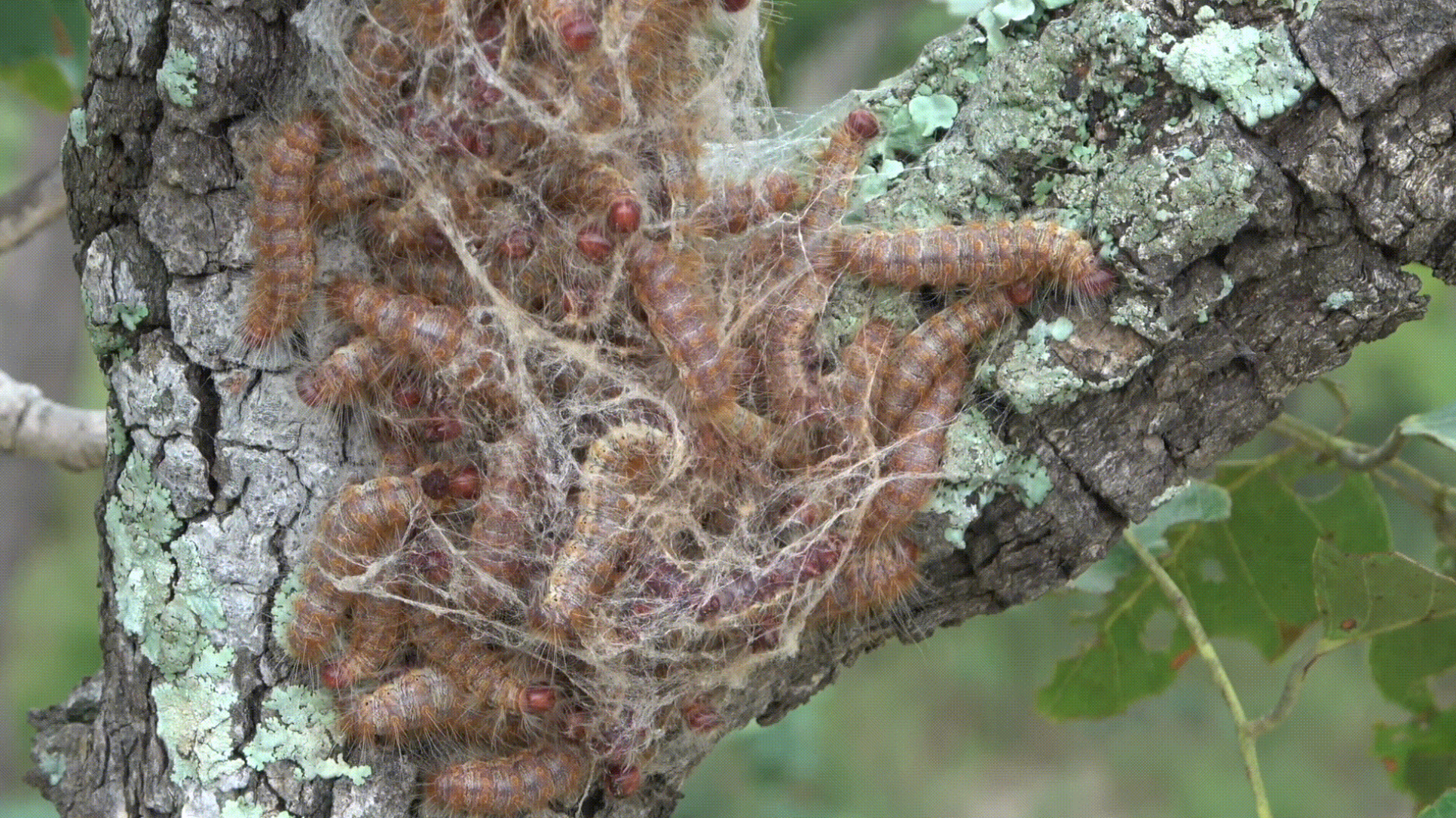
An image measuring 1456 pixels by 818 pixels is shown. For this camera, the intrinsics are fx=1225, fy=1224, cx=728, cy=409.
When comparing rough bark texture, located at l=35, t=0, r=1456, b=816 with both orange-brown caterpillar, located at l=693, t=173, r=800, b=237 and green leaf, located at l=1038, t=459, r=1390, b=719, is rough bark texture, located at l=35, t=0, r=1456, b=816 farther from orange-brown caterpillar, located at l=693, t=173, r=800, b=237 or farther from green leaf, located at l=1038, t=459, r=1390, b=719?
green leaf, located at l=1038, t=459, r=1390, b=719

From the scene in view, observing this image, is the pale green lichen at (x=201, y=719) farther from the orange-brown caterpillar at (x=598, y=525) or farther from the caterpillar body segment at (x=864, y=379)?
the caterpillar body segment at (x=864, y=379)

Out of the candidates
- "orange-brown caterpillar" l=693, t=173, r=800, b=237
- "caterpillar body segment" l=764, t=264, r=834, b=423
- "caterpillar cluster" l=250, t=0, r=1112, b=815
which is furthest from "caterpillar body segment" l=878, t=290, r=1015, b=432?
"orange-brown caterpillar" l=693, t=173, r=800, b=237

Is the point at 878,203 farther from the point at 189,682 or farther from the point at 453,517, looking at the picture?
the point at 189,682

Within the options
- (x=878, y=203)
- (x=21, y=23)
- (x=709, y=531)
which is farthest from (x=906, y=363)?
(x=21, y=23)

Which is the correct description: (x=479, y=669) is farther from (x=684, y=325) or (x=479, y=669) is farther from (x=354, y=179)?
(x=354, y=179)

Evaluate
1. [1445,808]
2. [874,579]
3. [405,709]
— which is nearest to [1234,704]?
[1445,808]

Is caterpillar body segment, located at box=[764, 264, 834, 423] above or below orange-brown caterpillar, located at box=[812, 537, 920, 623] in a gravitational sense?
above
